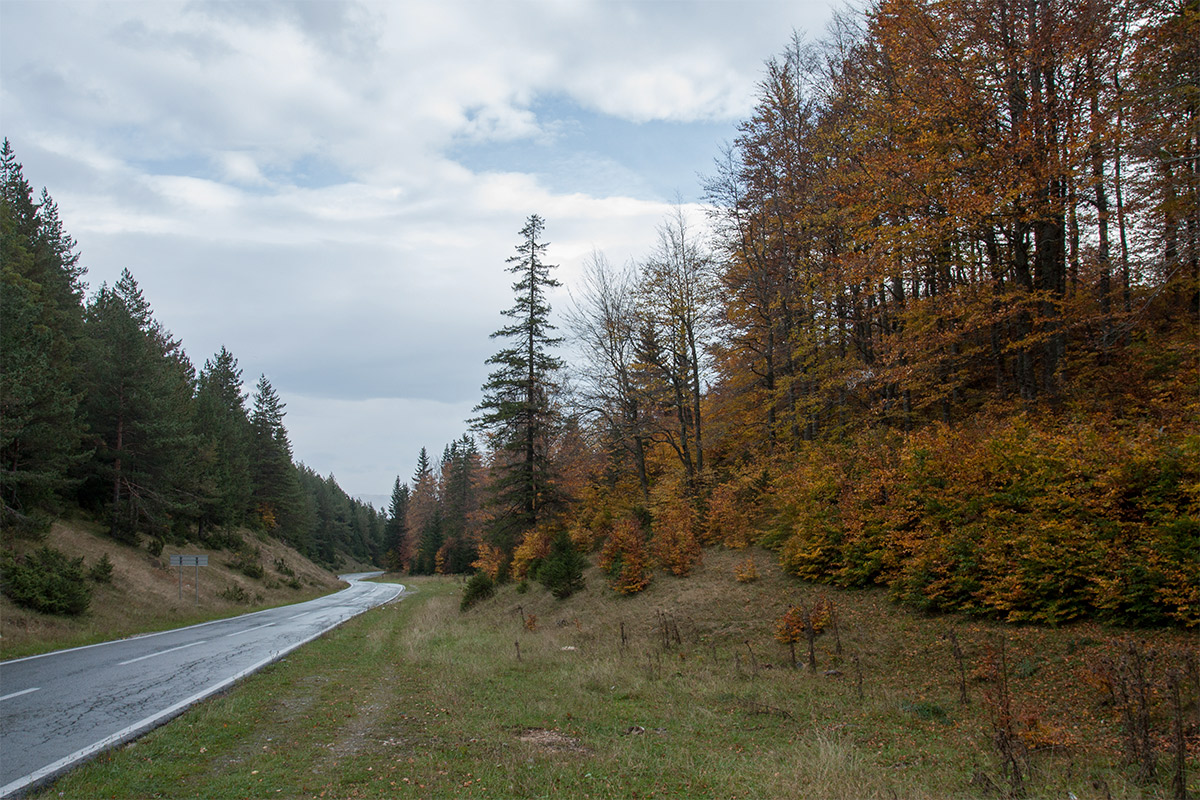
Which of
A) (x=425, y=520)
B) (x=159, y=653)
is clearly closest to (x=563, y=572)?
(x=159, y=653)

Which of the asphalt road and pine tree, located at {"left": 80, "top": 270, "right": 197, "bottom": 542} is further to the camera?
pine tree, located at {"left": 80, "top": 270, "right": 197, "bottom": 542}

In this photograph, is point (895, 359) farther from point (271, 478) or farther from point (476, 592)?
point (271, 478)

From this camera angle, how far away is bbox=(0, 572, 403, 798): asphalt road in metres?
6.18

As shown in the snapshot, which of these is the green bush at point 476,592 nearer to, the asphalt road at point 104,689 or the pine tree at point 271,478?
the asphalt road at point 104,689

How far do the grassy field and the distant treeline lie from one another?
16219 mm

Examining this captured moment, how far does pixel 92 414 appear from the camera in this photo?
30266 mm

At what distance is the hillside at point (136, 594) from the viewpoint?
15.9 metres

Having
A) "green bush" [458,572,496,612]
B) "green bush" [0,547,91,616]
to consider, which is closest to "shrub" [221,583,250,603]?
"green bush" [458,572,496,612]

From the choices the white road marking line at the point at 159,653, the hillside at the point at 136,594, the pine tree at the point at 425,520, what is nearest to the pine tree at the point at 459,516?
the pine tree at the point at 425,520

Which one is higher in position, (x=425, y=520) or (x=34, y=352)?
(x=34, y=352)

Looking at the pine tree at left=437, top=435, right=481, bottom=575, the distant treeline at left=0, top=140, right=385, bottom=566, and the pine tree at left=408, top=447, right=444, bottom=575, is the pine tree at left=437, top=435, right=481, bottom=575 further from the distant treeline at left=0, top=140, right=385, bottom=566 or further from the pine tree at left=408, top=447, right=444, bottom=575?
the distant treeline at left=0, top=140, right=385, bottom=566

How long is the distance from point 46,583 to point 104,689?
10944 millimetres

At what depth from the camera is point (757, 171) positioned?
2103 cm

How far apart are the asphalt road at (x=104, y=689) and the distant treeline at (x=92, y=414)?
9.11m
